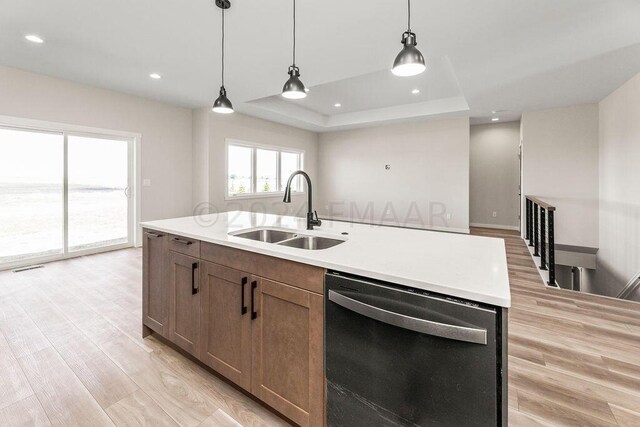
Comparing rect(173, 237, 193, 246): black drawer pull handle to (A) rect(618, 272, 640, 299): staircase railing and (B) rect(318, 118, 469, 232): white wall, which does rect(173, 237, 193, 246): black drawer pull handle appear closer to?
(A) rect(618, 272, 640, 299): staircase railing

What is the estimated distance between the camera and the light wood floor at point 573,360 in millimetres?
1539

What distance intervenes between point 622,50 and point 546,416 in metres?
3.85

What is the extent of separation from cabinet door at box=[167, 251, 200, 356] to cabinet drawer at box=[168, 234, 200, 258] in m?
0.03

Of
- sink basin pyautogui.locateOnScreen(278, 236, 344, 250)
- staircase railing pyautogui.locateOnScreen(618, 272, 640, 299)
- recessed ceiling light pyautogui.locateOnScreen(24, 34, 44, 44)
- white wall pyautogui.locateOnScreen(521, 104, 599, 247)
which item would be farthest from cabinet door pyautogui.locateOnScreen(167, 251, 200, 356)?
white wall pyautogui.locateOnScreen(521, 104, 599, 247)

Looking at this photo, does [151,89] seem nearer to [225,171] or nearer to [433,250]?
[225,171]

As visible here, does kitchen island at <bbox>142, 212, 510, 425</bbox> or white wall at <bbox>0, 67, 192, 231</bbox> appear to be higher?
white wall at <bbox>0, 67, 192, 231</bbox>

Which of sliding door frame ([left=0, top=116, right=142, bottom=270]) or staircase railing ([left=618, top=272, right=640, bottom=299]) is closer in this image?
staircase railing ([left=618, top=272, right=640, bottom=299])

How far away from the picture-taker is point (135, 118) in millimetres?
4992

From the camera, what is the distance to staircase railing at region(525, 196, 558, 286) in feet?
11.3

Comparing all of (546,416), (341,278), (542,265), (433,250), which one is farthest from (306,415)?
(542,265)

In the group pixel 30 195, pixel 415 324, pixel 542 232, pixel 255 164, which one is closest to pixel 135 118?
pixel 30 195

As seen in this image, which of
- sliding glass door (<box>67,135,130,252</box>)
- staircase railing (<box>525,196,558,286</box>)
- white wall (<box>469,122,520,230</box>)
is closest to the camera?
staircase railing (<box>525,196,558,286</box>)

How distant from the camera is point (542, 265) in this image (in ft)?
12.8

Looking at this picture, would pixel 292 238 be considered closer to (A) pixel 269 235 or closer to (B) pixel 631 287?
(A) pixel 269 235
